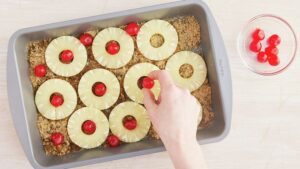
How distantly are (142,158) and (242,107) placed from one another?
268 millimetres

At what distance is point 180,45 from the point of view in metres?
1.09

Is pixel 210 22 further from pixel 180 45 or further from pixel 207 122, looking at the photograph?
pixel 207 122

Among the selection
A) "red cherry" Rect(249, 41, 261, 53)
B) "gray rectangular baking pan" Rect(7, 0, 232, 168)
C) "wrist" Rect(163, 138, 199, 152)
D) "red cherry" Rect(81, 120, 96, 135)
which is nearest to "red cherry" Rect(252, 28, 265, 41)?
"red cherry" Rect(249, 41, 261, 53)

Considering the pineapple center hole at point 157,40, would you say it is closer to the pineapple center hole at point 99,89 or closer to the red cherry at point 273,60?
the pineapple center hole at point 99,89

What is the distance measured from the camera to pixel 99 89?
105cm

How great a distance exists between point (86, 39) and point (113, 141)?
0.24 metres

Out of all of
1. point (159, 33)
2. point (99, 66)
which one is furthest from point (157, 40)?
point (99, 66)

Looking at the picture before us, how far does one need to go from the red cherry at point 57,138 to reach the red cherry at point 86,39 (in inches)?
8.6

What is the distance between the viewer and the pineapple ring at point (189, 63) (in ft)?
3.53

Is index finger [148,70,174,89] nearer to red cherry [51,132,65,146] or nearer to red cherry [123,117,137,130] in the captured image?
red cherry [123,117,137,130]

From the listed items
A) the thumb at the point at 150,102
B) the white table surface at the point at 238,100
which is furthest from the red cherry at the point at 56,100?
the thumb at the point at 150,102

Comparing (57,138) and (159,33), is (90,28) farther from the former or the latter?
(57,138)

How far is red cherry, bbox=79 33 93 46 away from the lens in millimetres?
1055

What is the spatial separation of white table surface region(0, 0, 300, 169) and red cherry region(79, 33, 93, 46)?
0.05 metres
